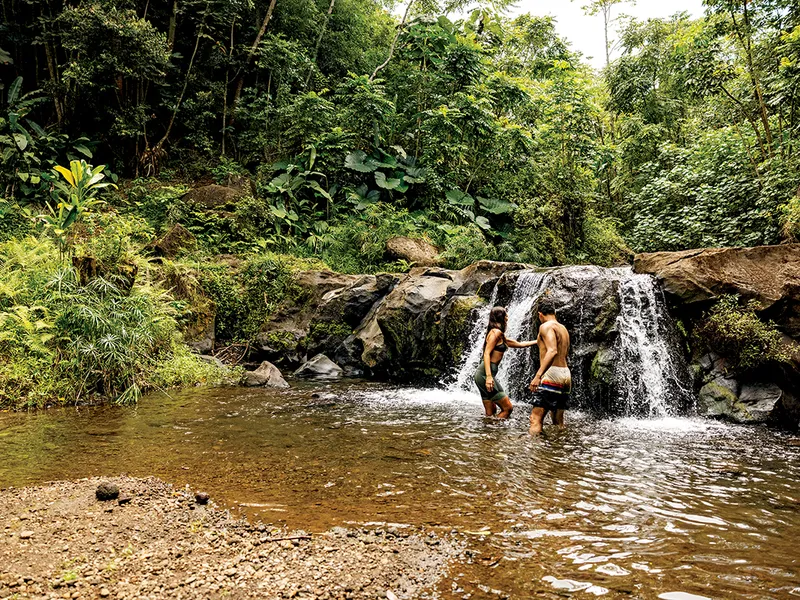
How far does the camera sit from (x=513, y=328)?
376 inches

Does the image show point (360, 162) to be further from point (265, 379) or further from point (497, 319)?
point (497, 319)

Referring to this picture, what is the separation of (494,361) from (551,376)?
0.93m

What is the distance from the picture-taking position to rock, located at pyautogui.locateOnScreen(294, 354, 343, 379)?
11453 millimetres

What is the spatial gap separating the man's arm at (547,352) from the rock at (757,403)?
330 centimetres

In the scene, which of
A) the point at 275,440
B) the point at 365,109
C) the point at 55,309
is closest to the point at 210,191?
the point at 365,109

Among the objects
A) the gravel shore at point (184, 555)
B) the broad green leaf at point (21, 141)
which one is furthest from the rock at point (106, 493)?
the broad green leaf at point (21, 141)

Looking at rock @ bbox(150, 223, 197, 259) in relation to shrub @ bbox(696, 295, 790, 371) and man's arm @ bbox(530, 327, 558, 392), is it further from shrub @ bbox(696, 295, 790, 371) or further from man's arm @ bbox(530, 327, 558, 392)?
shrub @ bbox(696, 295, 790, 371)

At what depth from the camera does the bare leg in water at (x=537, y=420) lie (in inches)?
241

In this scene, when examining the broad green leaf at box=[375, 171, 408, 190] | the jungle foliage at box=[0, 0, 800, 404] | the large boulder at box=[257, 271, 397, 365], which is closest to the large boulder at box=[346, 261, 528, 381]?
the large boulder at box=[257, 271, 397, 365]

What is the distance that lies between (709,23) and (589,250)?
701 centimetres

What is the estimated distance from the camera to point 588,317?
8492mm

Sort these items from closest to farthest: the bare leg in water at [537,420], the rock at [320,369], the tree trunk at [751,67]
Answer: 1. the bare leg in water at [537,420]
2. the tree trunk at [751,67]
3. the rock at [320,369]

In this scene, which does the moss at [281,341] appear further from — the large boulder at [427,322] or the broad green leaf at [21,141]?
the broad green leaf at [21,141]

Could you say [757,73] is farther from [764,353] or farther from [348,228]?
[348,228]
